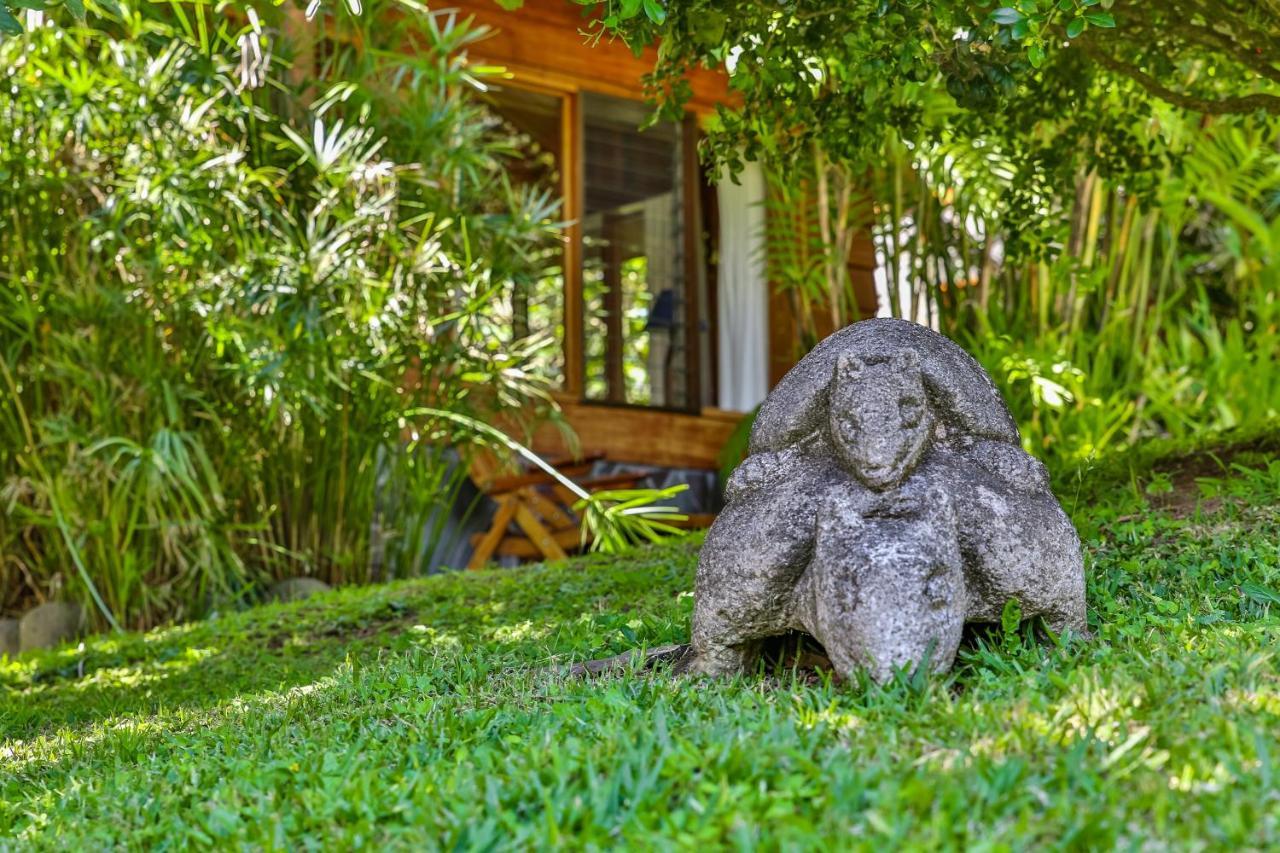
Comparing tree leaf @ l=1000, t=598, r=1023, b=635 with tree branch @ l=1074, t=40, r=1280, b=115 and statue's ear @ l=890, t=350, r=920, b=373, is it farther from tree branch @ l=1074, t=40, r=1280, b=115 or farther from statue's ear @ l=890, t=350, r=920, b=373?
tree branch @ l=1074, t=40, r=1280, b=115

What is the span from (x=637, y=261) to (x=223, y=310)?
371 cm

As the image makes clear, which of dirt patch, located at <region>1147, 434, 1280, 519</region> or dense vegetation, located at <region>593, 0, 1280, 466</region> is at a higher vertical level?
dense vegetation, located at <region>593, 0, 1280, 466</region>

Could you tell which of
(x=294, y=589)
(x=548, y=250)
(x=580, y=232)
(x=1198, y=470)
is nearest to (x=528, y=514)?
(x=294, y=589)

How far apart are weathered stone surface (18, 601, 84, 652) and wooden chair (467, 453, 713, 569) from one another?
2.15m

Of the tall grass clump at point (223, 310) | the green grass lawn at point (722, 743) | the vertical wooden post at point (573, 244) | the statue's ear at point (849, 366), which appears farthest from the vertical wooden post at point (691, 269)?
the statue's ear at point (849, 366)

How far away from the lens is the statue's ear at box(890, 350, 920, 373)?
11.8 ft

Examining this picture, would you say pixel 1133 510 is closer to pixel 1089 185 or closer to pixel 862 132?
pixel 862 132

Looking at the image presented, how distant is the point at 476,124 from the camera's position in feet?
25.0

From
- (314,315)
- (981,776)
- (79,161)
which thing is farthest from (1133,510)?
(79,161)

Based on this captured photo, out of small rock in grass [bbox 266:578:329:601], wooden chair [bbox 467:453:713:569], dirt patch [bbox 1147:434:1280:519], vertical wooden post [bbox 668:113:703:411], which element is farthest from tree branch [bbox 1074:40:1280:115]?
vertical wooden post [bbox 668:113:703:411]

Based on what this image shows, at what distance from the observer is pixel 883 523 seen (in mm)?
3367

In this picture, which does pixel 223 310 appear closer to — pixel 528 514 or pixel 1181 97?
pixel 528 514

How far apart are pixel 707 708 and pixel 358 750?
2.59 feet

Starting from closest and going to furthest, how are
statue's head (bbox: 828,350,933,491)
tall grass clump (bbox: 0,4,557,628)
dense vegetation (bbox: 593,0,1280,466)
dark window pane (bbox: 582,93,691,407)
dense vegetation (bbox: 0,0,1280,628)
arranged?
statue's head (bbox: 828,350,933,491) → dense vegetation (bbox: 593,0,1280,466) → dense vegetation (bbox: 0,0,1280,628) → tall grass clump (bbox: 0,4,557,628) → dark window pane (bbox: 582,93,691,407)
